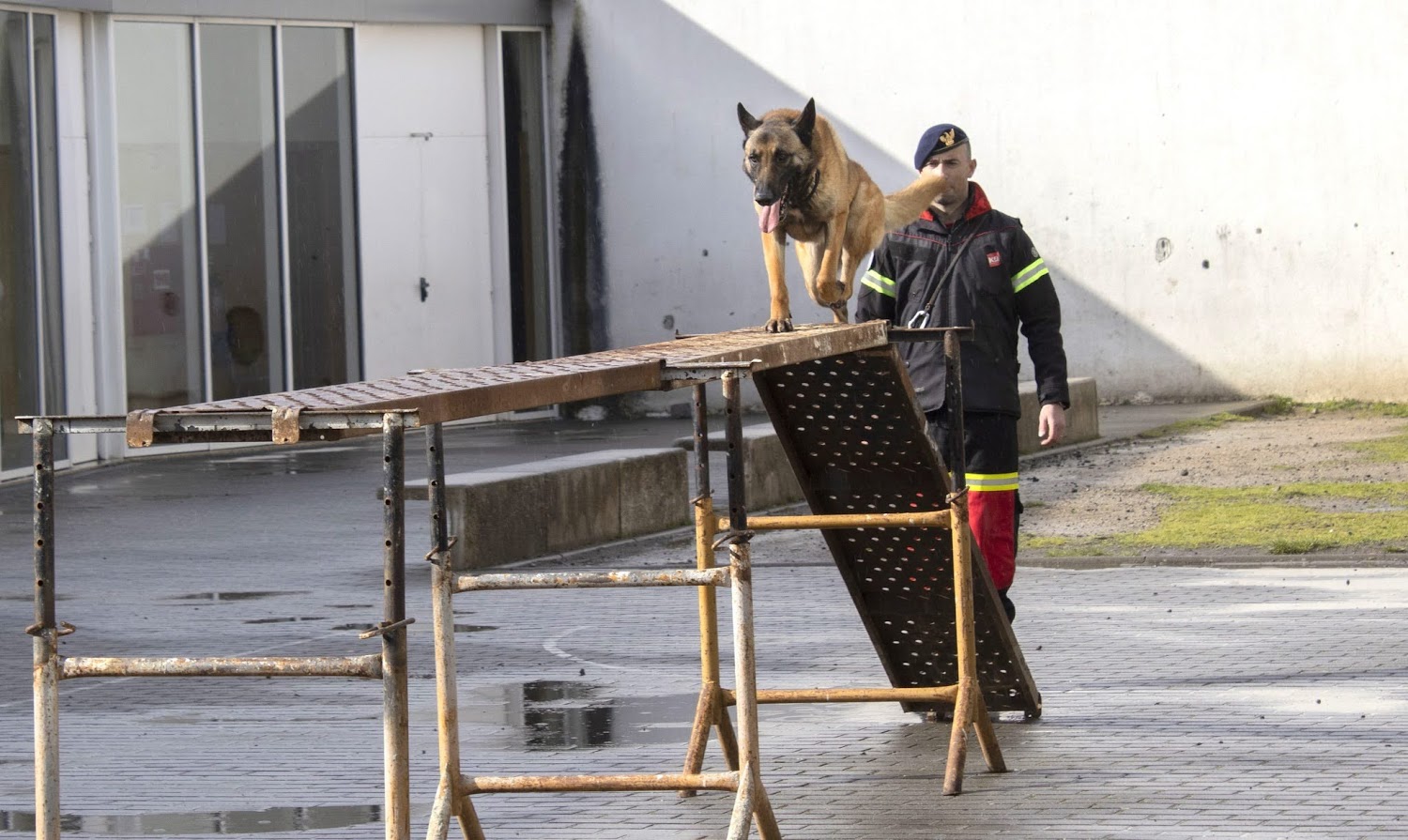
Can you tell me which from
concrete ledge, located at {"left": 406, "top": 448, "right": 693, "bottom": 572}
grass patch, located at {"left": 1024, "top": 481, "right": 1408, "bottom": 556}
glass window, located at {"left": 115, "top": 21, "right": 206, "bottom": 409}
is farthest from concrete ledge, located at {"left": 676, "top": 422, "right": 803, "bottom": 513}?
glass window, located at {"left": 115, "top": 21, "right": 206, "bottom": 409}

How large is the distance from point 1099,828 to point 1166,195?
17.6 metres

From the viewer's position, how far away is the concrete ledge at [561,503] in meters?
12.4

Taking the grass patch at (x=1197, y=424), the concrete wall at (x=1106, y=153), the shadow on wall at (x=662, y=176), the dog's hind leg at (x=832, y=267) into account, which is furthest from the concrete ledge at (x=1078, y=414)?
the dog's hind leg at (x=832, y=267)

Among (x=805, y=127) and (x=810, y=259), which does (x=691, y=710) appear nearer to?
(x=810, y=259)

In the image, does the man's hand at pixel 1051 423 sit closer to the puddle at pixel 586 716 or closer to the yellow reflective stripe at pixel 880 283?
the yellow reflective stripe at pixel 880 283

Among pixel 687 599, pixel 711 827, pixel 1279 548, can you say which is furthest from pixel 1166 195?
pixel 711 827

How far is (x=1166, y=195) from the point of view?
22609 millimetres

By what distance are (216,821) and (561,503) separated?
6.96m

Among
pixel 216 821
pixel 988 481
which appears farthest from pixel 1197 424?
pixel 216 821

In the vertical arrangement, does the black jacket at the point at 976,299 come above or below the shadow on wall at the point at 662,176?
below

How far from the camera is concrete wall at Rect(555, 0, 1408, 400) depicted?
71.0 ft

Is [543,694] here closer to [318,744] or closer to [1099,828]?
[318,744]

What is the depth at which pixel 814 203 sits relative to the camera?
716cm

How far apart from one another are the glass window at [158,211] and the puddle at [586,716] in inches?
492
